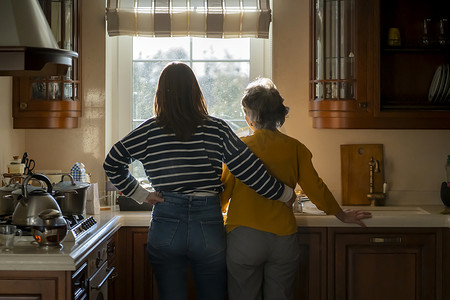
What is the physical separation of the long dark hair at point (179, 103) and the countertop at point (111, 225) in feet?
1.83

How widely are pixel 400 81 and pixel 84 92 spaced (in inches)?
69.7

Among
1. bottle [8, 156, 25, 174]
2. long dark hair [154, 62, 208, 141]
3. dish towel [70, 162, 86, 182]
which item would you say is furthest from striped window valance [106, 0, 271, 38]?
long dark hair [154, 62, 208, 141]

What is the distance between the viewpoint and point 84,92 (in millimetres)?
3975

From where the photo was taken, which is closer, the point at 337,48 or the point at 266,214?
the point at 266,214

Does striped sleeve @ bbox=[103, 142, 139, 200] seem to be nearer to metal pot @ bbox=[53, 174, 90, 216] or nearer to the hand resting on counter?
metal pot @ bbox=[53, 174, 90, 216]

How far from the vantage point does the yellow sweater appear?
9.89 feet

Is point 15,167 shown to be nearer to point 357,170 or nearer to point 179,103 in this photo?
point 179,103

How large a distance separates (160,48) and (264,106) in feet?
4.02

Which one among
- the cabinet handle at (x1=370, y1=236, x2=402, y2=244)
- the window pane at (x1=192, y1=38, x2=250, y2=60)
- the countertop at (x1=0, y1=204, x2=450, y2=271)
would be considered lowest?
the cabinet handle at (x1=370, y1=236, x2=402, y2=244)

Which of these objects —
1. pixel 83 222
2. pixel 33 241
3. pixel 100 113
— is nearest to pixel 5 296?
pixel 33 241

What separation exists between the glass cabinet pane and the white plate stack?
45 centimetres

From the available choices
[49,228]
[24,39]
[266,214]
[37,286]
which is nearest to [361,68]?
[266,214]

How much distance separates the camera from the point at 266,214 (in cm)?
302

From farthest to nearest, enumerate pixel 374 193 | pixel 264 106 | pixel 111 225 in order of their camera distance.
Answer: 1. pixel 374 193
2. pixel 111 225
3. pixel 264 106
